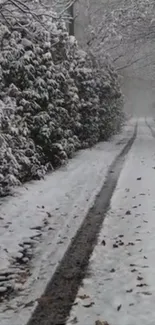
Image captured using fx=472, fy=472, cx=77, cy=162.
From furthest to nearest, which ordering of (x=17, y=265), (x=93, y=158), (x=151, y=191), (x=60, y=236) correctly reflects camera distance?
(x=93, y=158), (x=151, y=191), (x=60, y=236), (x=17, y=265)

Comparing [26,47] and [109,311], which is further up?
[26,47]

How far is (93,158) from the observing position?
1750cm

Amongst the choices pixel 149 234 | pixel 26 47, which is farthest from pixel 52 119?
pixel 149 234

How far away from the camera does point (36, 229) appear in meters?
8.23

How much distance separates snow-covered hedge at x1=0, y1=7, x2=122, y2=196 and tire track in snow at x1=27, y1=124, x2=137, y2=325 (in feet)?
8.23

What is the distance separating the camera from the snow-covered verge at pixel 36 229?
5543 millimetres

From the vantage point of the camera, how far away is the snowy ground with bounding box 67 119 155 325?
16.1 ft

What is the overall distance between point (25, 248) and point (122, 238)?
5.06 feet

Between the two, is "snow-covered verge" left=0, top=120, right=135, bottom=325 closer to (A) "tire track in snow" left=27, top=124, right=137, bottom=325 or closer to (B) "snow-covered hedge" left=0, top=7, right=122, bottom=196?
(A) "tire track in snow" left=27, top=124, right=137, bottom=325

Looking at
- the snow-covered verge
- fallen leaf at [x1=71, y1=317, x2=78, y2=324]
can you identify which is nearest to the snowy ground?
fallen leaf at [x1=71, y1=317, x2=78, y2=324]

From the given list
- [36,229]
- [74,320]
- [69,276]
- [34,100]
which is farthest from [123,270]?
[34,100]

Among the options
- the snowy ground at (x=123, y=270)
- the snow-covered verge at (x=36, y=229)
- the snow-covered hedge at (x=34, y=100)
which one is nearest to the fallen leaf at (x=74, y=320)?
the snowy ground at (x=123, y=270)

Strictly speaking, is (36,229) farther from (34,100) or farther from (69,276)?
(34,100)

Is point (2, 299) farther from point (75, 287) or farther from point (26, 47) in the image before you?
point (26, 47)
